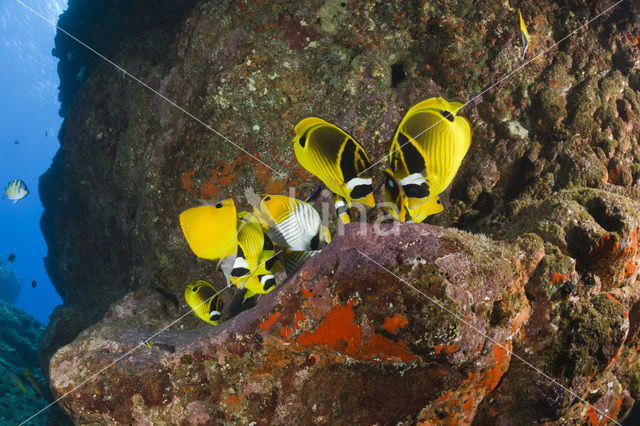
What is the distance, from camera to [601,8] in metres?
3.79

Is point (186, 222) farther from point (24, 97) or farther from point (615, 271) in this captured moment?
point (24, 97)

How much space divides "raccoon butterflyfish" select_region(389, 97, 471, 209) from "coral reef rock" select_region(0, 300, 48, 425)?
9.80m

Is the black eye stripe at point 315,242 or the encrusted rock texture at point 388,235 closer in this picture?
the encrusted rock texture at point 388,235

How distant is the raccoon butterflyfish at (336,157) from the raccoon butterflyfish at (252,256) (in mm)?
869

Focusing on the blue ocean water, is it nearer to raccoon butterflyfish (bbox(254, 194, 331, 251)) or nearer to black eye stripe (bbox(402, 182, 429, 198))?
raccoon butterflyfish (bbox(254, 194, 331, 251))

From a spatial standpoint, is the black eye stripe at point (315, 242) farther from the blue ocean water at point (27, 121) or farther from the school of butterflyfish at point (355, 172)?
the blue ocean water at point (27, 121)

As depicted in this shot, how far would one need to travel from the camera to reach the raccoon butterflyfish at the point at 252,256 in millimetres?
2188

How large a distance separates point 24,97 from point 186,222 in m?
99.5

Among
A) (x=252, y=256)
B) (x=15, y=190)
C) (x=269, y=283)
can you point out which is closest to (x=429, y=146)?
(x=252, y=256)

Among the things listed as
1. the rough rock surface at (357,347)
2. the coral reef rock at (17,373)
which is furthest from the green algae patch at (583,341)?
the coral reef rock at (17,373)

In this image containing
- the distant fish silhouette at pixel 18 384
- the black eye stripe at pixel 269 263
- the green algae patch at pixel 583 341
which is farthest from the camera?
the distant fish silhouette at pixel 18 384

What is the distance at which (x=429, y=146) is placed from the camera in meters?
1.40

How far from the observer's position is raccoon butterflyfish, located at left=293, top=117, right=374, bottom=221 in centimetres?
146

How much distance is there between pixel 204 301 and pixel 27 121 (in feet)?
351
